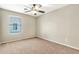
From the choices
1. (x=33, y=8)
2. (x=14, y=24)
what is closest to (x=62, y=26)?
(x=33, y=8)

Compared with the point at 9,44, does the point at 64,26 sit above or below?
above

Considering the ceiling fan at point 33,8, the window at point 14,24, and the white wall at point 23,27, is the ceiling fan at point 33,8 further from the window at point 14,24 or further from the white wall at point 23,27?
the window at point 14,24

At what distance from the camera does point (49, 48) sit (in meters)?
1.51

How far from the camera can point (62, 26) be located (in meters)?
1.52

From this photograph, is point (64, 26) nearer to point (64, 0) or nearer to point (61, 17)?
point (61, 17)

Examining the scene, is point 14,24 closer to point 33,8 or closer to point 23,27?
point 23,27

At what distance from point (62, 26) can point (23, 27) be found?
681 millimetres

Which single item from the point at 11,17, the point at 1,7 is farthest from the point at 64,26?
the point at 1,7

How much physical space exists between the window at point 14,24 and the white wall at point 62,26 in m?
0.35

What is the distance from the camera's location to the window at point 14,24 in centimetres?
149

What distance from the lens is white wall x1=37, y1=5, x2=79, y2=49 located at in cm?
145

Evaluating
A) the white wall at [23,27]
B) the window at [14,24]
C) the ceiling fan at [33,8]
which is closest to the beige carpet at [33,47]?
the white wall at [23,27]

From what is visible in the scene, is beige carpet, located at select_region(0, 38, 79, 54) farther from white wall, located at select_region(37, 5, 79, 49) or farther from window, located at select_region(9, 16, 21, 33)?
window, located at select_region(9, 16, 21, 33)
